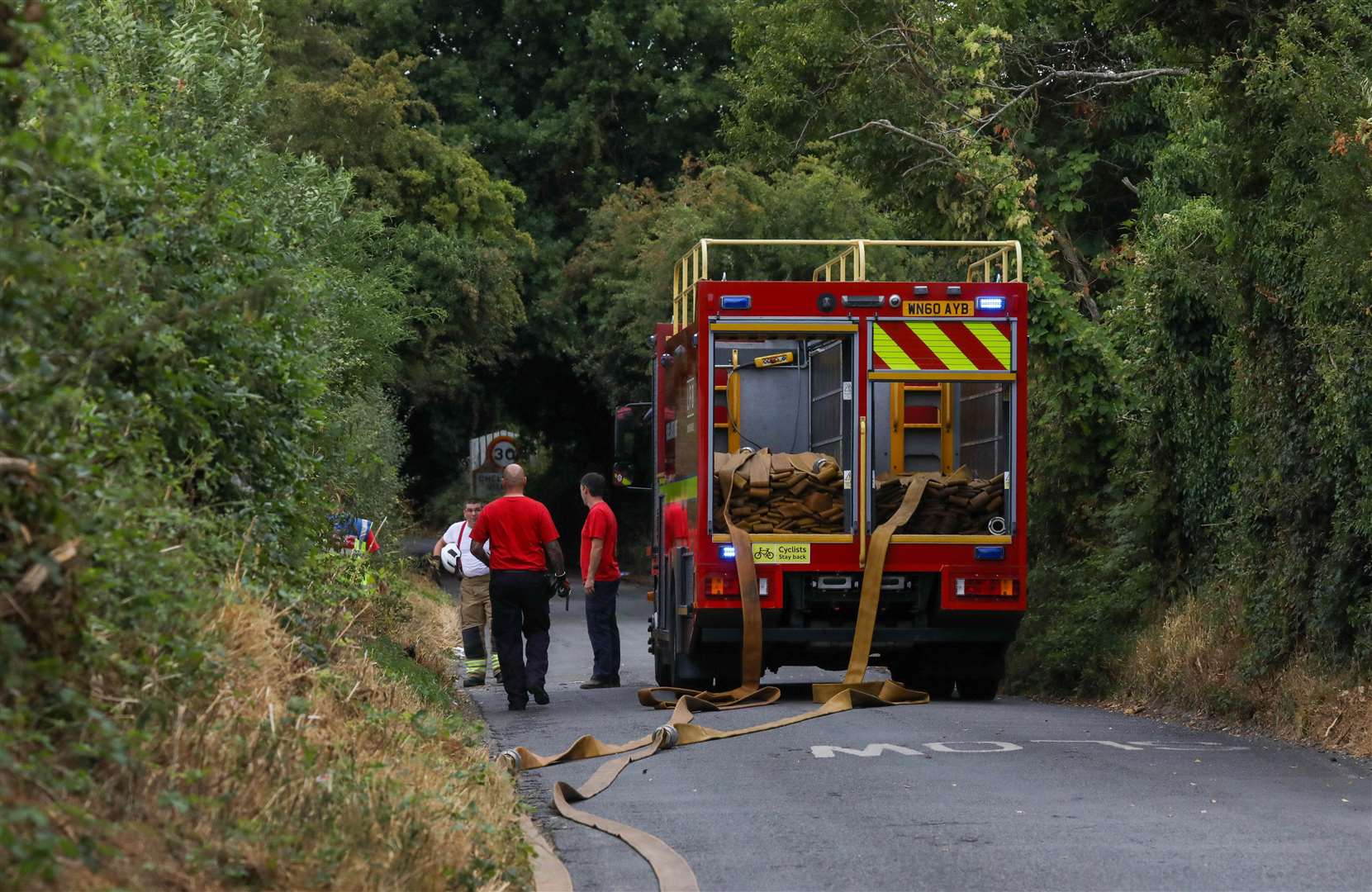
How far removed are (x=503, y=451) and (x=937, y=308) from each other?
1023 inches

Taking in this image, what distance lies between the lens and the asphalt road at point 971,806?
7.05 meters

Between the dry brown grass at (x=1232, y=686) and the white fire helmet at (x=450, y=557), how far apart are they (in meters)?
6.17

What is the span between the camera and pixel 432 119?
39.2 m

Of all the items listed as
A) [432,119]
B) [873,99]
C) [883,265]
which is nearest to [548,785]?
[873,99]

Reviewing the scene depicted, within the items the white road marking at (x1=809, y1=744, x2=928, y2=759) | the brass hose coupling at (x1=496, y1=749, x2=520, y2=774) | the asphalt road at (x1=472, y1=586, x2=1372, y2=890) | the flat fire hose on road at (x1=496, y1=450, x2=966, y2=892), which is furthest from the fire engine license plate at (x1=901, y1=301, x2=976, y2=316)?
the brass hose coupling at (x1=496, y1=749, x2=520, y2=774)

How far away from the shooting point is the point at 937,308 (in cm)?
1406

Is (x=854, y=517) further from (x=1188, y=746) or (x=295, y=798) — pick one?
(x=295, y=798)

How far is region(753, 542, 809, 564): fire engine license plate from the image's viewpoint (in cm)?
1387

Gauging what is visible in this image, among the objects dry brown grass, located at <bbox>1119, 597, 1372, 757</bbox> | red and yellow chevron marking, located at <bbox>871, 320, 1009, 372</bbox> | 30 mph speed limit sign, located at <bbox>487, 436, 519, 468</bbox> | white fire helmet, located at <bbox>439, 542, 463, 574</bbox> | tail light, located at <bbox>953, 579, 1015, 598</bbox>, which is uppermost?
30 mph speed limit sign, located at <bbox>487, 436, 519, 468</bbox>

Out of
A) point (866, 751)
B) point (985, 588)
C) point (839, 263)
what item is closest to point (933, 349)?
point (985, 588)

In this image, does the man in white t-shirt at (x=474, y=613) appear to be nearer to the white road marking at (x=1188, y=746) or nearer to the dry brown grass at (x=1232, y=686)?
the dry brown grass at (x=1232, y=686)

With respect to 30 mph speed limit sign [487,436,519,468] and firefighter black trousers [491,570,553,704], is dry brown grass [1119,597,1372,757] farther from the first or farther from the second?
30 mph speed limit sign [487,436,519,468]

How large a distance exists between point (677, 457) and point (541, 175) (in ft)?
90.0

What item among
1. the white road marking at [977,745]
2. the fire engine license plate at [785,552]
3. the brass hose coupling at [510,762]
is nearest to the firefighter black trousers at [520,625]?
the fire engine license plate at [785,552]
